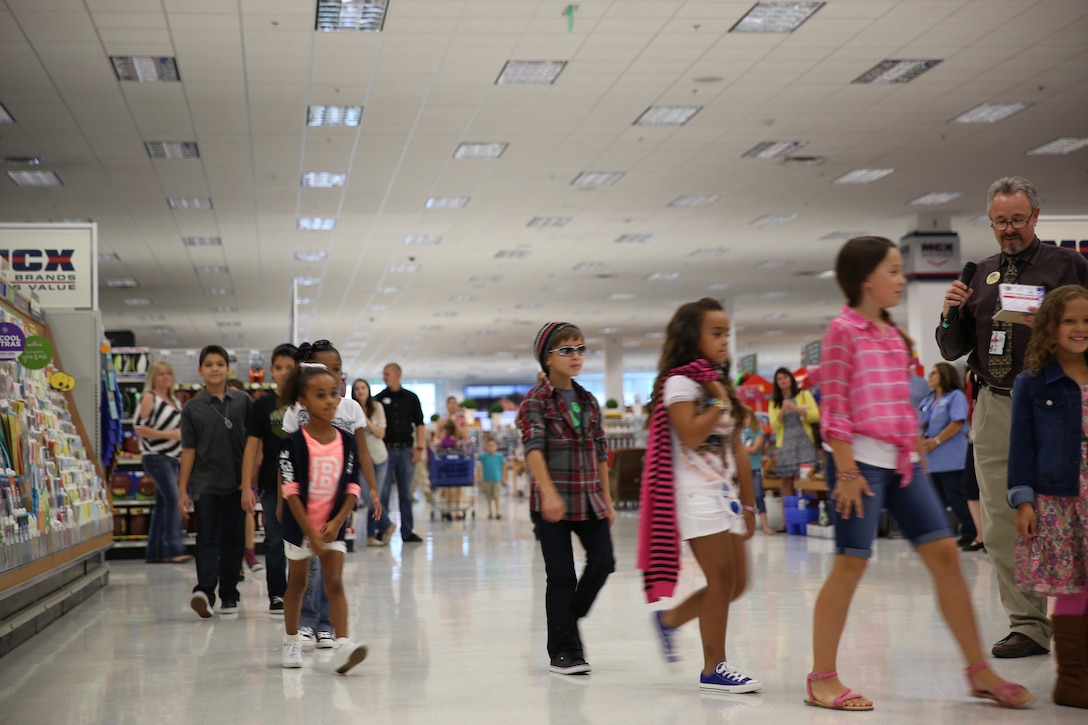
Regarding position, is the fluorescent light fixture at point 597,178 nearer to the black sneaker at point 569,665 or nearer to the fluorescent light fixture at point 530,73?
the fluorescent light fixture at point 530,73

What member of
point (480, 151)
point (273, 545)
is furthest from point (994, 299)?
point (480, 151)

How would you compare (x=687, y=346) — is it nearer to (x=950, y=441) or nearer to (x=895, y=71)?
(x=950, y=441)

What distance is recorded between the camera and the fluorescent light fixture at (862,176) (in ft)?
49.4

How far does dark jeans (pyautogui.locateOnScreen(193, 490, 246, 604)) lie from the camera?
5730mm

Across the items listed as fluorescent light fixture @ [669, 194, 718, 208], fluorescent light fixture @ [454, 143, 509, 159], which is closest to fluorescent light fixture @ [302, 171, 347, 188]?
fluorescent light fixture @ [454, 143, 509, 159]

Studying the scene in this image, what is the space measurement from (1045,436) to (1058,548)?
34 centimetres

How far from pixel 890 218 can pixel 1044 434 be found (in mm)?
15740

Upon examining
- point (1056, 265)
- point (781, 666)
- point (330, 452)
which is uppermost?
point (1056, 265)

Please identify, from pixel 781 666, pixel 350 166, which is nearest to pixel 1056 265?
pixel 781 666

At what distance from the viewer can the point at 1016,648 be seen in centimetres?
405

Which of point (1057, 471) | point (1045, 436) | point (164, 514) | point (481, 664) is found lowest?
point (481, 664)

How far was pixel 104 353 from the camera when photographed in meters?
7.96

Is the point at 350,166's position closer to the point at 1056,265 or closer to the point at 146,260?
the point at 146,260

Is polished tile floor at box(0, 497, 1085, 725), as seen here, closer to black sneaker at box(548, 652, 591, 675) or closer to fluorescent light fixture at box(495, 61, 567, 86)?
black sneaker at box(548, 652, 591, 675)
